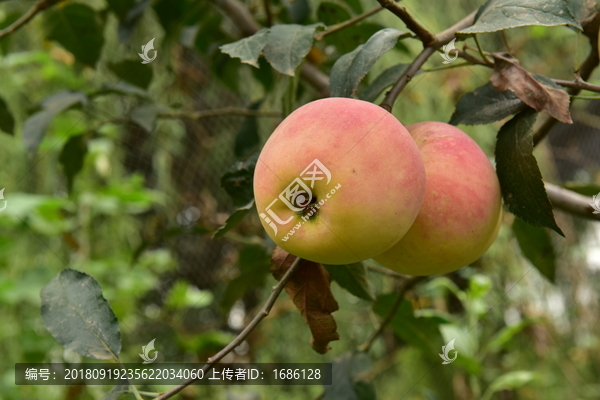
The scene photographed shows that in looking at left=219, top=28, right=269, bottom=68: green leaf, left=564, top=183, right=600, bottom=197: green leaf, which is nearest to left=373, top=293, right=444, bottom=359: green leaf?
left=564, top=183, right=600, bottom=197: green leaf

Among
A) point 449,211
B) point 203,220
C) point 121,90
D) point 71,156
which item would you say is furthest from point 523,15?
point 203,220

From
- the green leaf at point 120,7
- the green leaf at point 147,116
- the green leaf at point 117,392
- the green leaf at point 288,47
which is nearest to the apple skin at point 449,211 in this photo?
the green leaf at point 288,47

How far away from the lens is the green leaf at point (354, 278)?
480 mm

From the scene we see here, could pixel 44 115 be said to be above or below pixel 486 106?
below

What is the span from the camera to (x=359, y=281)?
48 cm

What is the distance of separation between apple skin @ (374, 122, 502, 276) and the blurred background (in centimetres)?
22

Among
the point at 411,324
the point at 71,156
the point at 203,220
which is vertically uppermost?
the point at 71,156

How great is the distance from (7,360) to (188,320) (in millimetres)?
814

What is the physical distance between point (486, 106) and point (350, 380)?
Result: 32cm

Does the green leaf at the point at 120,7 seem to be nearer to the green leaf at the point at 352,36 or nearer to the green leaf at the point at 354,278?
the green leaf at the point at 352,36

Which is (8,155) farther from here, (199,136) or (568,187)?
(568,187)

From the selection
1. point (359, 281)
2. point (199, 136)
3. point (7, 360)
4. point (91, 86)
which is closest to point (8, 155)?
point (91, 86)

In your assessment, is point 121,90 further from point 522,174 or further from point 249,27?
point 522,174

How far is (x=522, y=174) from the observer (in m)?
0.41
